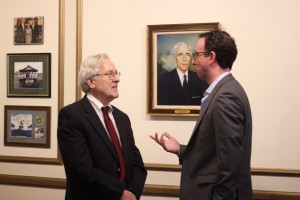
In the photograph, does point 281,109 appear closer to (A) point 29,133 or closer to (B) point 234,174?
(B) point 234,174

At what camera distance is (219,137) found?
1525mm

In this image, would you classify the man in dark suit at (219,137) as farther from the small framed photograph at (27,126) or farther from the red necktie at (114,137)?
the small framed photograph at (27,126)

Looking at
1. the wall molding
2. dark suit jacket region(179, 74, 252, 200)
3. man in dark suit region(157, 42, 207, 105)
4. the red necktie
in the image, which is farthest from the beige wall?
dark suit jacket region(179, 74, 252, 200)

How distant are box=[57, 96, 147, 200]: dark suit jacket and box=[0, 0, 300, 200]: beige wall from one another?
0.78m

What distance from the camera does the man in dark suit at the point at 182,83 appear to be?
255cm

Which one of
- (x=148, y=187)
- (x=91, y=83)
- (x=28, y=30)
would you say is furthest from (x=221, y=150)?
(x=28, y=30)

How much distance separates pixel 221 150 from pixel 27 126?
195cm

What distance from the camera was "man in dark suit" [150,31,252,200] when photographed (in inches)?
59.5

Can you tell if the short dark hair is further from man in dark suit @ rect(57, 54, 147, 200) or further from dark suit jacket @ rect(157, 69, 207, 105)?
dark suit jacket @ rect(157, 69, 207, 105)

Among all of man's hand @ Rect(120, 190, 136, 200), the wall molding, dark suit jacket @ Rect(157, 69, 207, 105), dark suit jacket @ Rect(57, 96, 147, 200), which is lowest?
the wall molding

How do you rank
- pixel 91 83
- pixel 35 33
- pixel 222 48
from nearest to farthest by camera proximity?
1. pixel 222 48
2. pixel 91 83
3. pixel 35 33

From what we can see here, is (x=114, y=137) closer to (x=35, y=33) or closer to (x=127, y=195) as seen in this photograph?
Answer: (x=127, y=195)

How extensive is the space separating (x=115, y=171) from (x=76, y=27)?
1.40 m

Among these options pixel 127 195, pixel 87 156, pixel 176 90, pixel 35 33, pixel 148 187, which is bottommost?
pixel 148 187
